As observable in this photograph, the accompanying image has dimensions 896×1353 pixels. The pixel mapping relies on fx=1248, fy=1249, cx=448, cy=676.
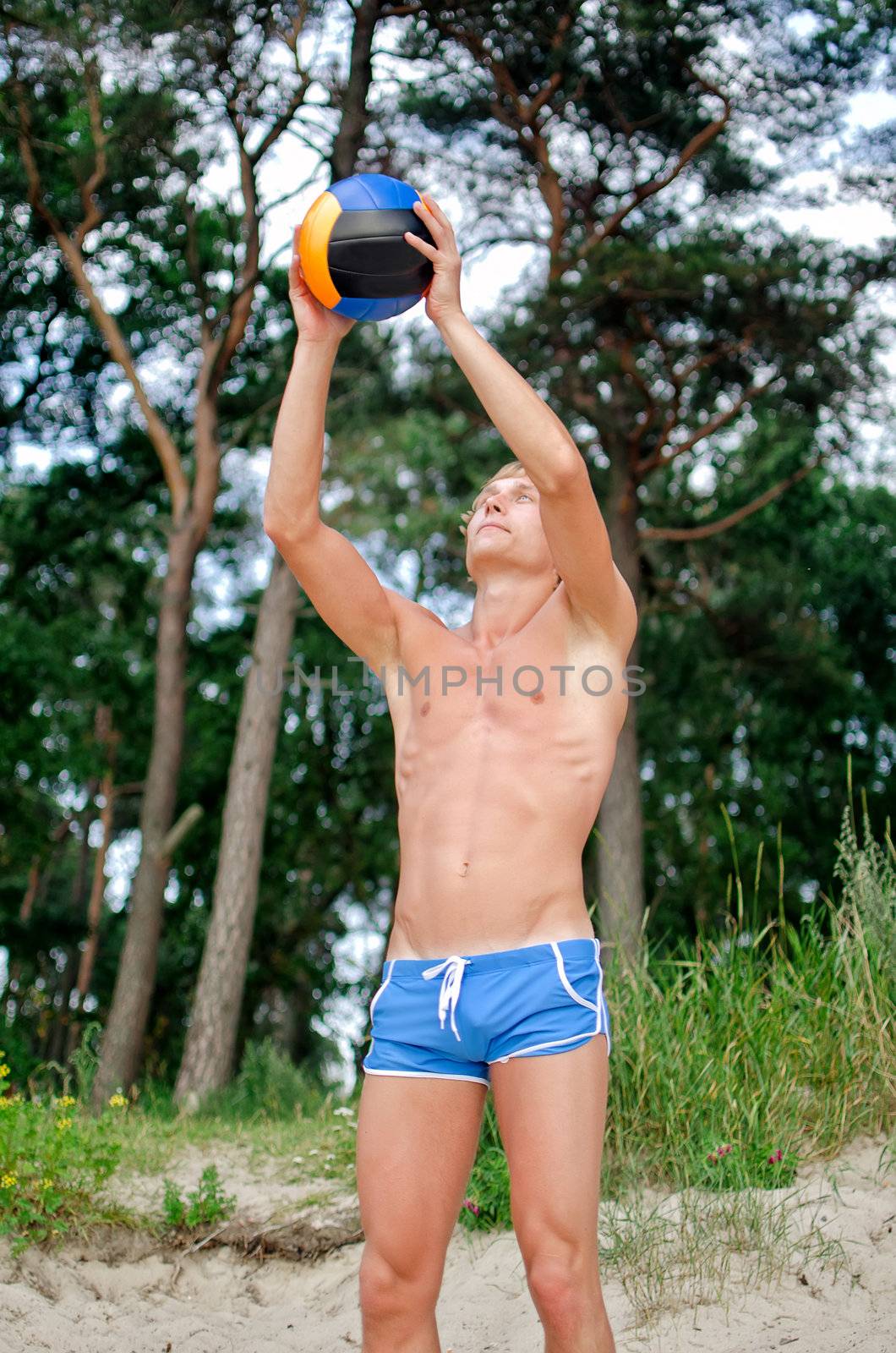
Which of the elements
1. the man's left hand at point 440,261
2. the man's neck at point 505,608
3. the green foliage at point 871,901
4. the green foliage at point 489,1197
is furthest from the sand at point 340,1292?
the man's left hand at point 440,261

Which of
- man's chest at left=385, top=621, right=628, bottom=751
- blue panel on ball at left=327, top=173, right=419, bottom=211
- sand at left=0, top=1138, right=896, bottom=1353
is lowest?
sand at left=0, top=1138, right=896, bottom=1353

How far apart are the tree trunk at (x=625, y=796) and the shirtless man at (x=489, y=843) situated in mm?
7125

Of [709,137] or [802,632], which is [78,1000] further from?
[709,137]

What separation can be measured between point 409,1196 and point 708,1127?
2.15 m

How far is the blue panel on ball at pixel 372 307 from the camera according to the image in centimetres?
261

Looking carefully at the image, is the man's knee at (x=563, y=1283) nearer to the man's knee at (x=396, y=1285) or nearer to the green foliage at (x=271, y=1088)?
the man's knee at (x=396, y=1285)

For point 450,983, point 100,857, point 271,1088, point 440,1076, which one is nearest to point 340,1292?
point 440,1076

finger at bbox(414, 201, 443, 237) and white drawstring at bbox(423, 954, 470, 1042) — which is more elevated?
finger at bbox(414, 201, 443, 237)

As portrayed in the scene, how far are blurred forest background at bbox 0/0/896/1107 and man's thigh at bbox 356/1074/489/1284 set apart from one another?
703 cm

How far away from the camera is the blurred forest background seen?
10711 millimetres

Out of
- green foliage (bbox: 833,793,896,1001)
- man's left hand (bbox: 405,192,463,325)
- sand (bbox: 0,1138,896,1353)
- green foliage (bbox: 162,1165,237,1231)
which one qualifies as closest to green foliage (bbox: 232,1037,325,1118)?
green foliage (bbox: 162,1165,237,1231)

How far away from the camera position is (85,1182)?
162 inches

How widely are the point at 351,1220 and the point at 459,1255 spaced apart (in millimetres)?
426

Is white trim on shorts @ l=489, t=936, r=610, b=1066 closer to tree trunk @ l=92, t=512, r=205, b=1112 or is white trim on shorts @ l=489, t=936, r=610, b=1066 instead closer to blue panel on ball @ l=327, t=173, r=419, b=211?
blue panel on ball @ l=327, t=173, r=419, b=211
